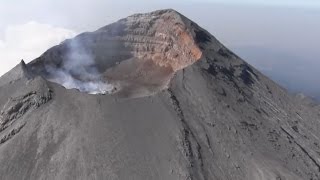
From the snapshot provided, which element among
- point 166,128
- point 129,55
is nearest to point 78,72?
point 129,55

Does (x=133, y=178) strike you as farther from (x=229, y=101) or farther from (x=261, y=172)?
(x=229, y=101)

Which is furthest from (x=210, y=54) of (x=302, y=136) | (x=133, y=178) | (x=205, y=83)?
(x=133, y=178)

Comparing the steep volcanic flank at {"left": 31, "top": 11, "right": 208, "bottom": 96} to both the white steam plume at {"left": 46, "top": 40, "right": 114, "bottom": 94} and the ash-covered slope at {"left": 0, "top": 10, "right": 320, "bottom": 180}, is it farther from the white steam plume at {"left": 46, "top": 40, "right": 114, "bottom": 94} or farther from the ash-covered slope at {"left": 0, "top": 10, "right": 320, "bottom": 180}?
the ash-covered slope at {"left": 0, "top": 10, "right": 320, "bottom": 180}

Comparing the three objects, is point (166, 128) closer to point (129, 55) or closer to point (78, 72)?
point (78, 72)

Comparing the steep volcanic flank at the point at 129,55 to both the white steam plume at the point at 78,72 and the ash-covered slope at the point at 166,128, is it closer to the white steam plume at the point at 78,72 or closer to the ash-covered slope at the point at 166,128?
the white steam plume at the point at 78,72

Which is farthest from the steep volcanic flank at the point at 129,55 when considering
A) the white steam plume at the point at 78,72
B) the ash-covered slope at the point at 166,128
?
the ash-covered slope at the point at 166,128

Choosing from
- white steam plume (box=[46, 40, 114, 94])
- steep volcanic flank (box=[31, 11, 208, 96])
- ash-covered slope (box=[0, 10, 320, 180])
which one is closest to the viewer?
ash-covered slope (box=[0, 10, 320, 180])

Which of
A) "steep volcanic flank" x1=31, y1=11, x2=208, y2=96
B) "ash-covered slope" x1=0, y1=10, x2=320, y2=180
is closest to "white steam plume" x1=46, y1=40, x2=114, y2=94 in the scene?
"steep volcanic flank" x1=31, y1=11, x2=208, y2=96
